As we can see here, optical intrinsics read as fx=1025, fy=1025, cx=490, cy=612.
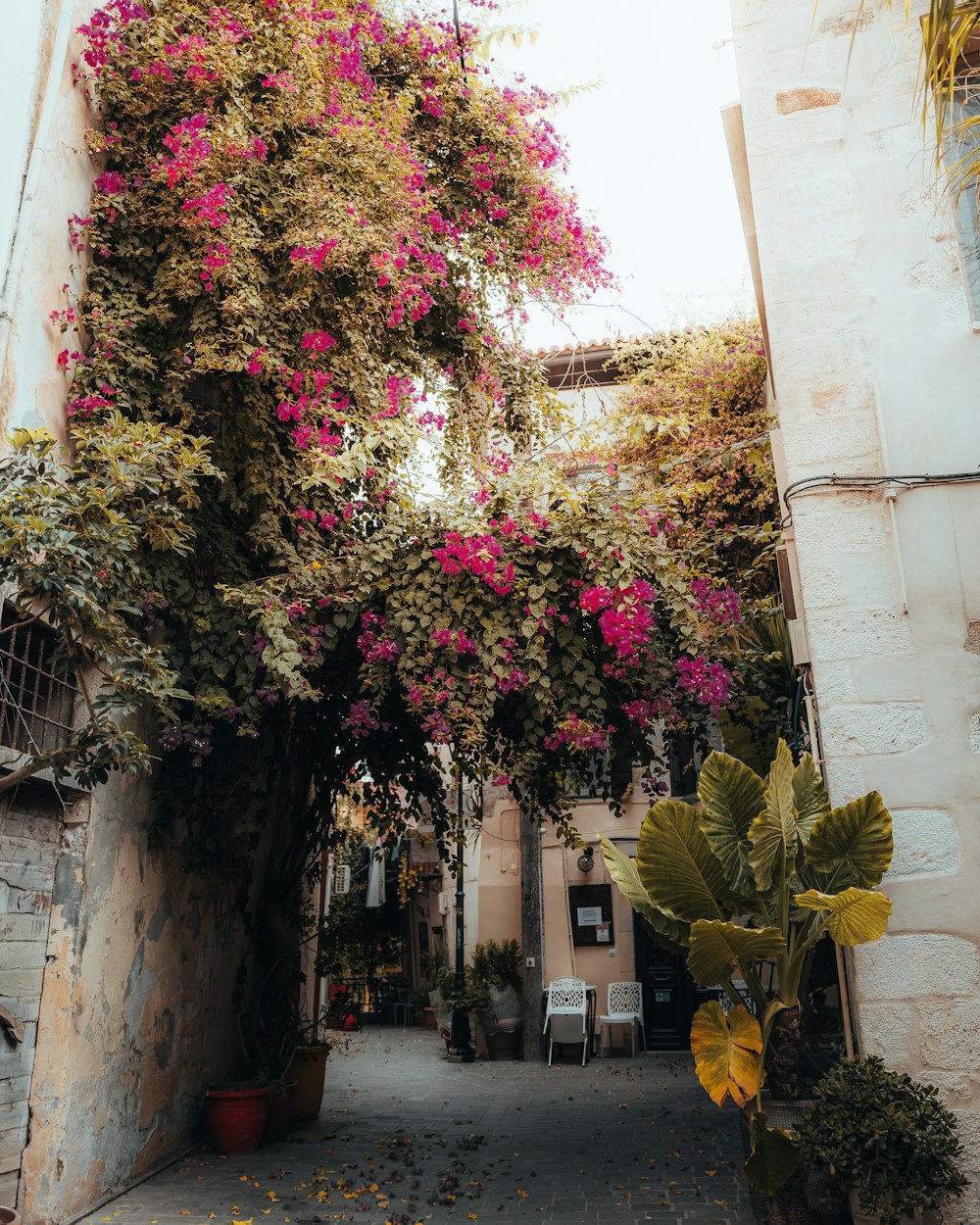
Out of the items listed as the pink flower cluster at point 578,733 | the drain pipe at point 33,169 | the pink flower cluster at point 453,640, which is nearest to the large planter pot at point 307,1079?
the pink flower cluster at point 578,733

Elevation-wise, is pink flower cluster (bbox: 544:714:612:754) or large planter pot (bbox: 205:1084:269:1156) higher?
pink flower cluster (bbox: 544:714:612:754)

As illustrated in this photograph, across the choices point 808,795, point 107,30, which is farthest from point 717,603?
point 107,30

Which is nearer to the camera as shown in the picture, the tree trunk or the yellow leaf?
the yellow leaf

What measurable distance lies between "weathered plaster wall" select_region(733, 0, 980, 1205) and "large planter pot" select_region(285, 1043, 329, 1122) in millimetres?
6155

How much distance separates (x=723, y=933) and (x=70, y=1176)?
4486 millimetres

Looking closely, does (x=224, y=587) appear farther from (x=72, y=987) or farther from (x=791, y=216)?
(x=791, y=216)

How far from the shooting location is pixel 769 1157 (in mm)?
5254

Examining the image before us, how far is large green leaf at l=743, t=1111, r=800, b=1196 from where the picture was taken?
5234mm

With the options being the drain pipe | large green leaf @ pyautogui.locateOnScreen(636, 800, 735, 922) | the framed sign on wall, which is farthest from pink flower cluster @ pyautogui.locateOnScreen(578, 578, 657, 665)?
the framed sign on wall

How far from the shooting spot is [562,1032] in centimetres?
1544

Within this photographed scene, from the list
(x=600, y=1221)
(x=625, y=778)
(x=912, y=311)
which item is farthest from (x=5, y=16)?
(x=625, y=778)

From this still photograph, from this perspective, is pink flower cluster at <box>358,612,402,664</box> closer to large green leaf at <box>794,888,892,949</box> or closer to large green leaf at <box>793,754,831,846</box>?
large green leaf at <box>793,754,831,846</box>

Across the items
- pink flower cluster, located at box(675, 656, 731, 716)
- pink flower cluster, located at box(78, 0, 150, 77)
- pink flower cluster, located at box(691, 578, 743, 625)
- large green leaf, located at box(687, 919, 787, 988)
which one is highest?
pink flower cluster, located at box(78, 0, 150, 77)

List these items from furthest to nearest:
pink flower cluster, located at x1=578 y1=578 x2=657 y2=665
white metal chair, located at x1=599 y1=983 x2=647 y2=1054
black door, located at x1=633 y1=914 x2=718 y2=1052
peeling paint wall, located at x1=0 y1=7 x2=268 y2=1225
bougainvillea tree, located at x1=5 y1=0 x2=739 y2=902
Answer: black door, located at x1=633 y1=914 x2=718 y2=1052 → white metal chair, located at x1=599 y1=983 x2=647 y2=1054 → bougainvillea tree, located at x1=5 y1=0 x2=739 y2=902 → pink flower cluster, located at x1=578 y1=578 x2=657 y2=665 → peeling paint wall, located at x1=0 y1=7 x2=268 y2=1225
